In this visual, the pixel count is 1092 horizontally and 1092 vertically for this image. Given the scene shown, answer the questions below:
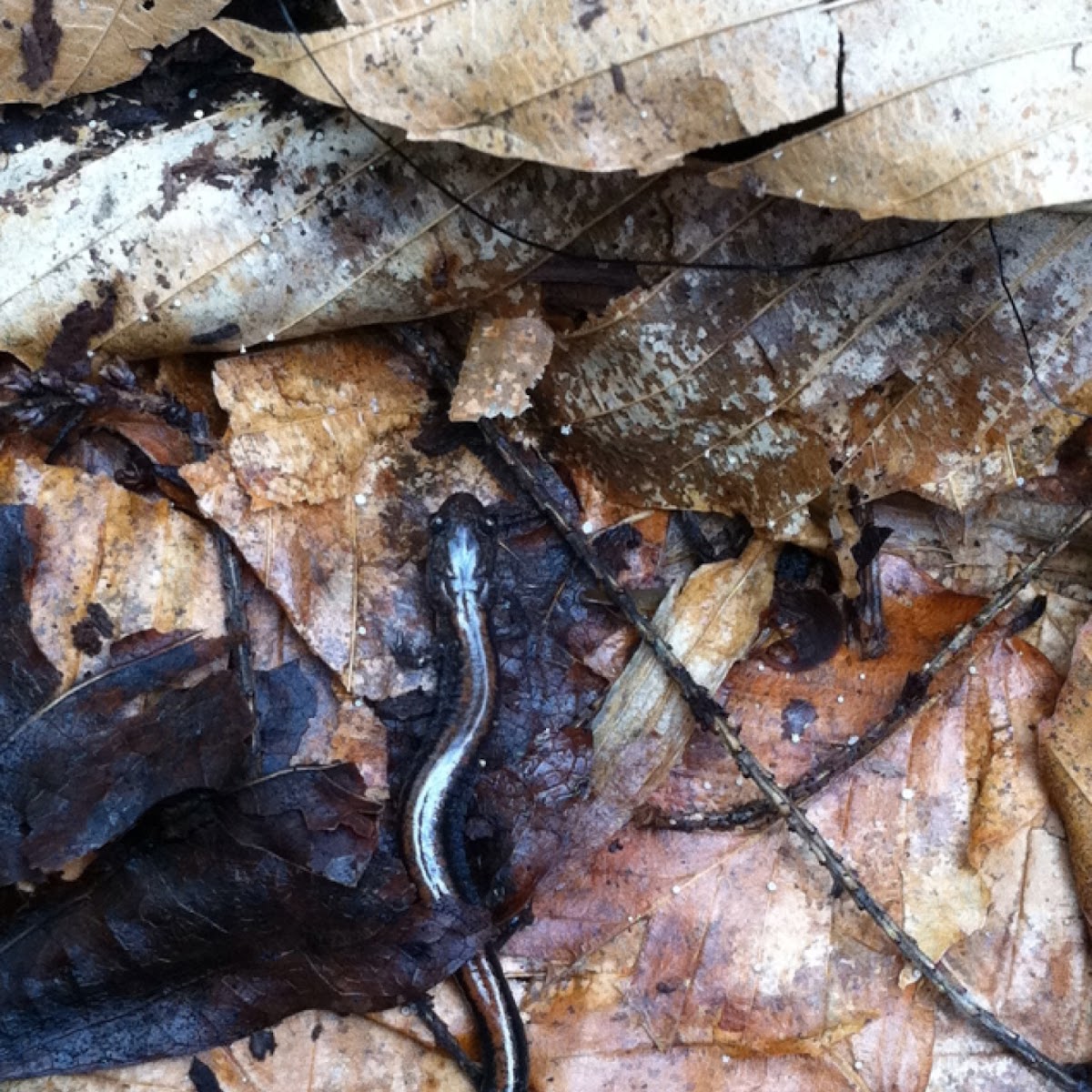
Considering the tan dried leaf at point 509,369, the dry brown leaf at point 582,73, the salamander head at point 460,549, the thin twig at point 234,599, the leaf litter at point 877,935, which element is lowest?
the leaf litter at point 877,935

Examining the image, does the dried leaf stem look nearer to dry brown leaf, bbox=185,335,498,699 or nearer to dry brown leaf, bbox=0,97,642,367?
dry brown leaf, bbox=185,335,498,699

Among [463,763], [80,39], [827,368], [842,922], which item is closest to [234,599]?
[463,763]

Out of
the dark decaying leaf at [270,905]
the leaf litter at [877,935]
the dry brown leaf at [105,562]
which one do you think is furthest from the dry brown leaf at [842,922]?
the dry brown leaf at [105,562]

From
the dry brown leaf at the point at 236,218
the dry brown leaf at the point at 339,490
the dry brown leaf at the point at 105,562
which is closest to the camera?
the dry brown leaf at the point at 236,218

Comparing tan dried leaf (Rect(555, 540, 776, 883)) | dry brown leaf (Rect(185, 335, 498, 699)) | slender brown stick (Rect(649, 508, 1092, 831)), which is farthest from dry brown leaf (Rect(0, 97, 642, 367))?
slender brown stick (Rect(649, 508, 1092, 831))

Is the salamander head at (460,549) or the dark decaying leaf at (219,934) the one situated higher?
the salamander head at (460,549)

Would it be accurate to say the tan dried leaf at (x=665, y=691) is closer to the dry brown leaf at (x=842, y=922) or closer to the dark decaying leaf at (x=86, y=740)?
the dry brown leaf at (x=842, y=922)

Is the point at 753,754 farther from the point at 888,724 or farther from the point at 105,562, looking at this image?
the point at 105,562
